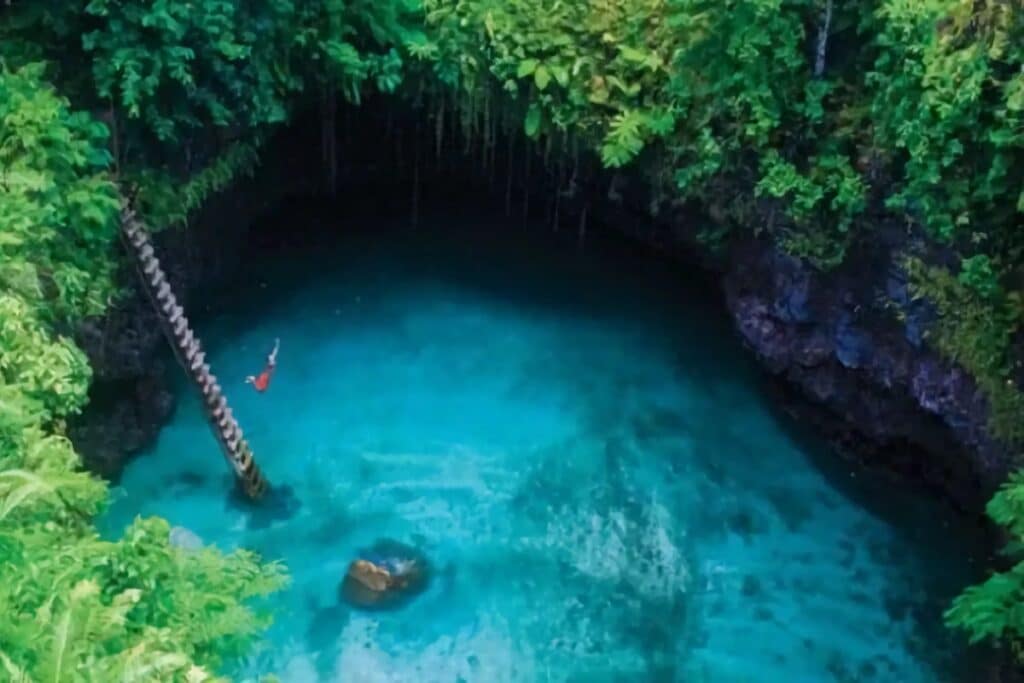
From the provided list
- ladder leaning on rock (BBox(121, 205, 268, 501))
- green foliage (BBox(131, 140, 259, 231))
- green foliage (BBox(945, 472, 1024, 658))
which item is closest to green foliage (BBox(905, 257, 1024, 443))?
green foliage (BBox(945, 472, 1024, 658))

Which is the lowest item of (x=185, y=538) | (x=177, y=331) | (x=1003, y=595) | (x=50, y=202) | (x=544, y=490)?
(x=185, y=538)

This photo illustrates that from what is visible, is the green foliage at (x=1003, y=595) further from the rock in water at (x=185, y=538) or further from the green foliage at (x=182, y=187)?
the green foliage at (x=182, y=187)

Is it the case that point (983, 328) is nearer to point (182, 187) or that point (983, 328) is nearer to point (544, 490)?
Result: point (544, 490)

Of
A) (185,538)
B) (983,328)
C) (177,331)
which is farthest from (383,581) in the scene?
(983,328)

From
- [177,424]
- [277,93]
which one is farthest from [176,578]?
[277,93]

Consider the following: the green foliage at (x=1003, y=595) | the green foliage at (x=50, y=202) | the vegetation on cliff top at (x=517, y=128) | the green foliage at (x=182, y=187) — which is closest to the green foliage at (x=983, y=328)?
the vegetation on cliff top at (x=517, y=128)

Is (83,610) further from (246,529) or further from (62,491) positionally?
(246,529)
